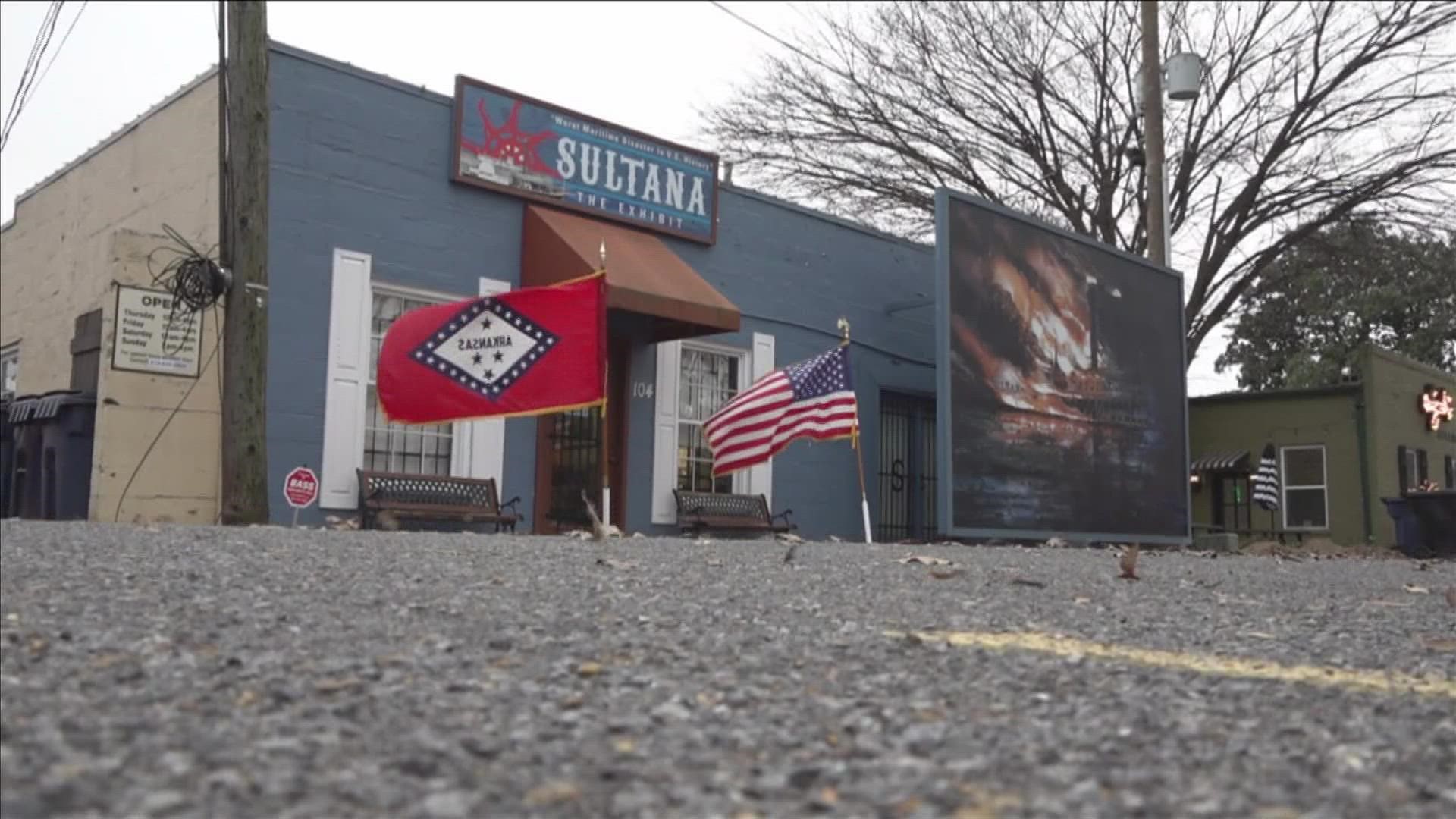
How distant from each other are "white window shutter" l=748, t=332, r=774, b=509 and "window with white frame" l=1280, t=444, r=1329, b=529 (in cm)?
1402

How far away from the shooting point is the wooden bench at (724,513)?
13094mm

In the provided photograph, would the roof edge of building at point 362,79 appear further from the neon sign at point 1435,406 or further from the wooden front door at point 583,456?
the neon sign at point 1435,406

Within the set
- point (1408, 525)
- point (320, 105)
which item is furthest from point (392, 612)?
point (1408, 525)

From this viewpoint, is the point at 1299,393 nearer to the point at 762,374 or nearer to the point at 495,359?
the point at 762,374

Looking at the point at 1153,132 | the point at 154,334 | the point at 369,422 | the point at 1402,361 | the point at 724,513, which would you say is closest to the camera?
the point at 154,334

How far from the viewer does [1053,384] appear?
15.7 metres

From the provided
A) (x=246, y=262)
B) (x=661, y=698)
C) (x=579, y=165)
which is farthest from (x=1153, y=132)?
(x=661, y=698)

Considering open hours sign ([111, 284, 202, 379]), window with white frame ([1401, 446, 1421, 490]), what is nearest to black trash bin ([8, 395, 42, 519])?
open hours sign ([111, 284, 202, 379])

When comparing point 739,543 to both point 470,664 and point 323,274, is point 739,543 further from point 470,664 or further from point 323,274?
point 470,664

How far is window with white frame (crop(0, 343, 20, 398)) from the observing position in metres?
14.5

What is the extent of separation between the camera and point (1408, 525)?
17.0 metres

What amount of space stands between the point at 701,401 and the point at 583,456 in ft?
5.69

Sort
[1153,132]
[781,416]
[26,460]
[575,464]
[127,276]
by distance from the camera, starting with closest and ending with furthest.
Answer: [127,276], [26,460], [781,416], [575,464], [1153,132]

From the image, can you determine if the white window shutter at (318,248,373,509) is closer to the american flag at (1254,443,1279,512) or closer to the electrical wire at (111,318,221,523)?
the electrical wire at (111,318,221,523)
